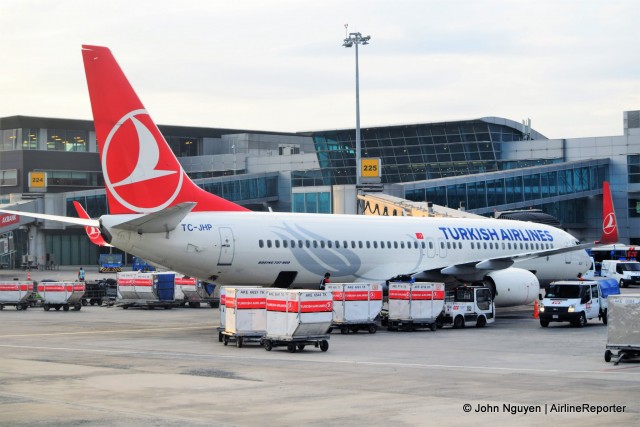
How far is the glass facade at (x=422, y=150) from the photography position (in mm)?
106625

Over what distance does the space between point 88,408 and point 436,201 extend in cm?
7237

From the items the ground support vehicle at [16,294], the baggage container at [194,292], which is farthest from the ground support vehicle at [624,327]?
the ground support vehicle at [16,294]

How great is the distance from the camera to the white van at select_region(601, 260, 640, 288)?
245ft

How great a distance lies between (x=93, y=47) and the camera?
3362 cm

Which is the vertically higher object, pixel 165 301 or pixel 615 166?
pixel 615 166

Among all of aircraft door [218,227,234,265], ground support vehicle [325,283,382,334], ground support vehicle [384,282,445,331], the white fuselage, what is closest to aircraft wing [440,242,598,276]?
the white fuselage

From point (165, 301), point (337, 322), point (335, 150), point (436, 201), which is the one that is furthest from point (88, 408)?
point (335, 150)

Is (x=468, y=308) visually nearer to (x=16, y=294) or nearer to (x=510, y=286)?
(x=510, y=286)

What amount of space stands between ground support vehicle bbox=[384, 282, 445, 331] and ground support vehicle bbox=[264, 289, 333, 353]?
315 inches

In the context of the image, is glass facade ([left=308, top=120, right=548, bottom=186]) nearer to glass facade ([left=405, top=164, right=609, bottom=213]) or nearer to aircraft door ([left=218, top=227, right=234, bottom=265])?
glass facade ([left=405, top=164, right=609, bottom=213])

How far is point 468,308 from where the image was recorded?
38.6 m

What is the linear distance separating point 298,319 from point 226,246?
8.74 metres

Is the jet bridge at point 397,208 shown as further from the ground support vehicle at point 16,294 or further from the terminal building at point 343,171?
the ground support vehicle at point 16,294

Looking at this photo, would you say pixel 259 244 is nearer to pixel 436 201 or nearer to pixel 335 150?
pixel 436 201
